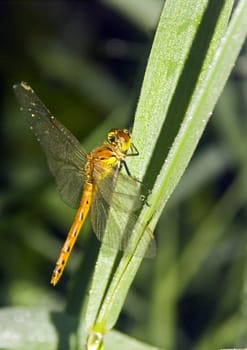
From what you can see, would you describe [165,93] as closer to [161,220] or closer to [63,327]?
[63,327]

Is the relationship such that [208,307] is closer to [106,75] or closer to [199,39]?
[106,75]

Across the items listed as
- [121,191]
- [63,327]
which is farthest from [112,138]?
[63,327]

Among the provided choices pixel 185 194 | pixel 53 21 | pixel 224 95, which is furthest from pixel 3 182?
pixel 53 21

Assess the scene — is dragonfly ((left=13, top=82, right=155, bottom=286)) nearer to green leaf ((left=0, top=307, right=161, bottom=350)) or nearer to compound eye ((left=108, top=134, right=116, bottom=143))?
compound eye ((left=108, top=134, right=116, bottom=143))

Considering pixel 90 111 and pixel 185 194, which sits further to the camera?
pixel 90 111

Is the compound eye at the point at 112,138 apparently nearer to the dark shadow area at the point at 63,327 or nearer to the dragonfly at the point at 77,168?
the dragonfly at the point at 77,168

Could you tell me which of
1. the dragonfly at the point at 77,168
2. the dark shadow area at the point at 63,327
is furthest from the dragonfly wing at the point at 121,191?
the dark shadow area at the point at 63,327

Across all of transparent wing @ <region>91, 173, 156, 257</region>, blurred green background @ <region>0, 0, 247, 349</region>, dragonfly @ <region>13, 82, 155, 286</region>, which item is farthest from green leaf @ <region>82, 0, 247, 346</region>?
blurred green background @ <region>0, 0, 247, 349</region>
